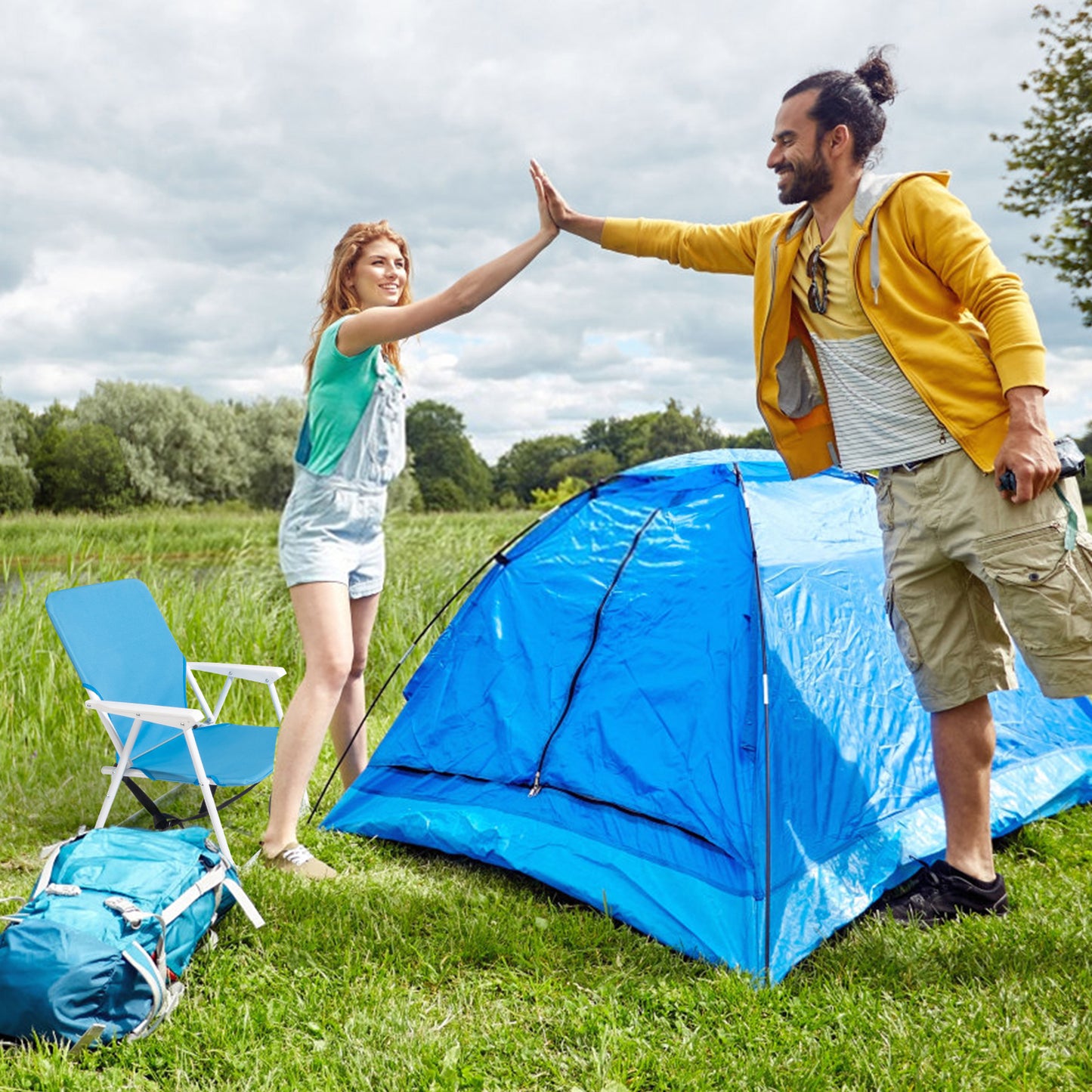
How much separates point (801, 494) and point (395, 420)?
49.8 inches

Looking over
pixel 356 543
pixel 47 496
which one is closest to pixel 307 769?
pixel 356 543

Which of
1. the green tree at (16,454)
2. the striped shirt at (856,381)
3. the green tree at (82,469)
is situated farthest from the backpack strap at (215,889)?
the green tree at (82,469)

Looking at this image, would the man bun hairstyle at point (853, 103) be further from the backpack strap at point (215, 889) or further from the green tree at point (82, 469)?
the green tree at point (82, 469)

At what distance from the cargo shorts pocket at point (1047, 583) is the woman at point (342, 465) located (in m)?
1.44

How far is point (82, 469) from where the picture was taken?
23.8 metres

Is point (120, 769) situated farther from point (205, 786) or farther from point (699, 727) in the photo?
point (699, 727)

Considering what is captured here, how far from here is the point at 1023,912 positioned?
2551 millimetres

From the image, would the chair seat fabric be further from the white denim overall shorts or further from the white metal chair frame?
the white denim overall shorts

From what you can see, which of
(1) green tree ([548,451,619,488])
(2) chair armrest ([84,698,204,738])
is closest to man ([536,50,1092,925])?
(2) chair armrest ([84,698,204,738])

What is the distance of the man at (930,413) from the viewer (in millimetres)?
2221

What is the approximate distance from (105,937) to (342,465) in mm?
1362

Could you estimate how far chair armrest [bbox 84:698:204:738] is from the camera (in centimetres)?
265

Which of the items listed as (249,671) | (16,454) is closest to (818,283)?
(249,671)

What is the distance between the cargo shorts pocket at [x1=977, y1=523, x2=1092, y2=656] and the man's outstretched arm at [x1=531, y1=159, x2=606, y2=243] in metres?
1.39
